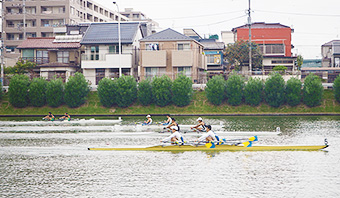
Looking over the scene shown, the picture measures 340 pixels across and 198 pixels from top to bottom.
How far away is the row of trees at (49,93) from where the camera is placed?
6005cm

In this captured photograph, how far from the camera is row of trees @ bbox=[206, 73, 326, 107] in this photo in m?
56.8

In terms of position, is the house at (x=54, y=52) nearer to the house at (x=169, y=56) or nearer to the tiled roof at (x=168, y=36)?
the house at (x=169, y=56)

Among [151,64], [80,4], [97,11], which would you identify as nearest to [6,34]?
[80,4]

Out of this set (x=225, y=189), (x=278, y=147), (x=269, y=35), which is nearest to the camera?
(x=225, y=189)

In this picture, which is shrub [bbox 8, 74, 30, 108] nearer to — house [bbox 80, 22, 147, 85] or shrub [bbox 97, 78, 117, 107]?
shrub [bbox 97, 78, 117, 107]

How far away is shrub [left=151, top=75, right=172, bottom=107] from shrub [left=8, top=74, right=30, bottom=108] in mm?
18386

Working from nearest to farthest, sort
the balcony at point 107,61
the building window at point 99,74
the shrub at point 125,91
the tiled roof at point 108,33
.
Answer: the shrub at point 125,91
the balcony at point 107,61
the tiled roof at point 108,33
the building window at point 99,74

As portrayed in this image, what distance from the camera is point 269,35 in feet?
284

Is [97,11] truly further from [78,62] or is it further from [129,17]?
[78,62]

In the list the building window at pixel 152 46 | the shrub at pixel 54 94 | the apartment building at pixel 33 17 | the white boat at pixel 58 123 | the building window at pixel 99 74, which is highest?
the apartment building at pixel 33 17

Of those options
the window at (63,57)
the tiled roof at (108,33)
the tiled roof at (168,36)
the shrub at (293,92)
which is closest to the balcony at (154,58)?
the tiled roof at (168,36)

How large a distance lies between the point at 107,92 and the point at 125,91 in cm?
259

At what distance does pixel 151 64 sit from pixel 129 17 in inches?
2735

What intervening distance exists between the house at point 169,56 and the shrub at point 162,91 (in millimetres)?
Answer: 7813
